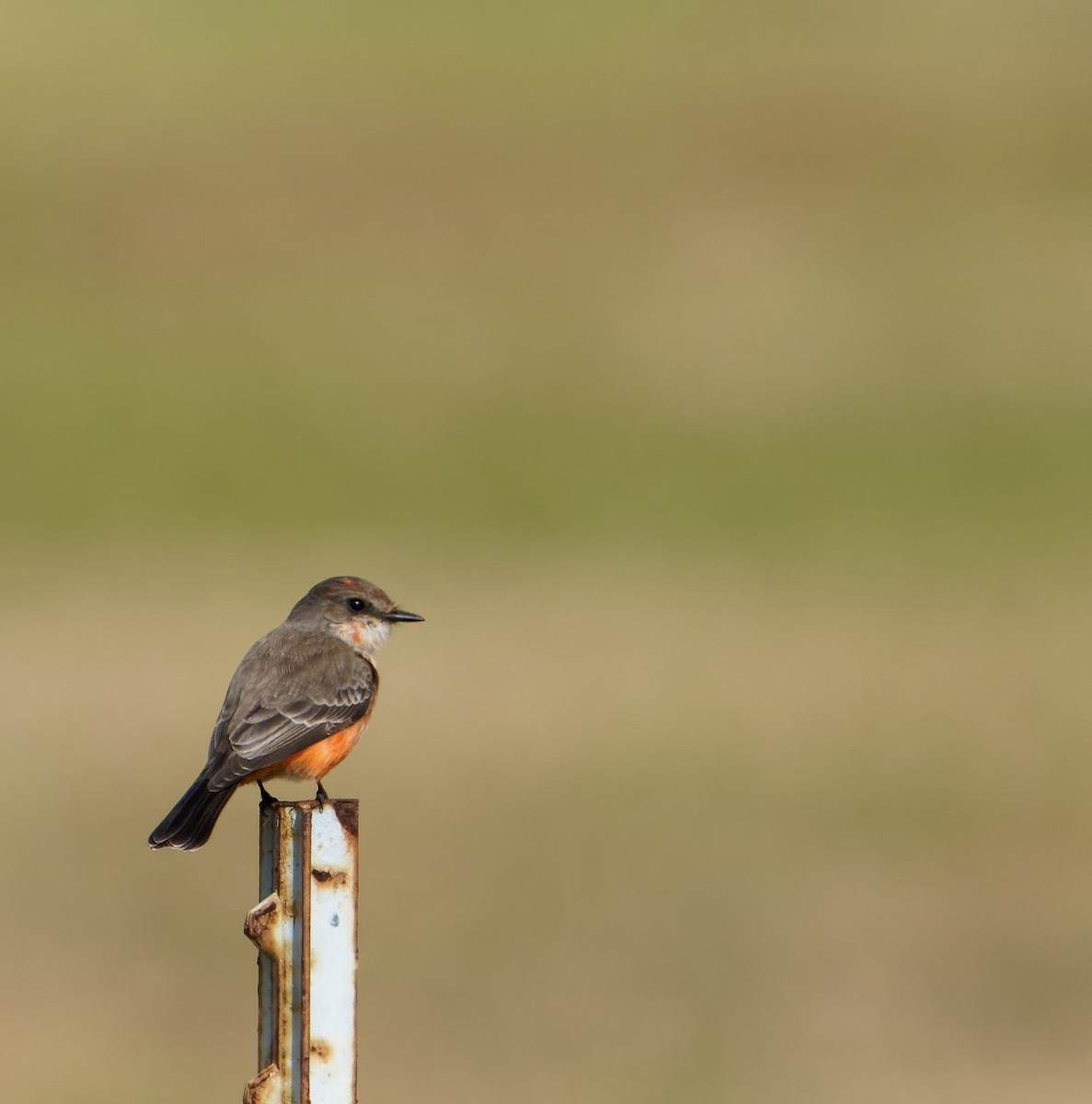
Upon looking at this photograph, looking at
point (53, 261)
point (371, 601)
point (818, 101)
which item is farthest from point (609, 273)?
point (371, 601)

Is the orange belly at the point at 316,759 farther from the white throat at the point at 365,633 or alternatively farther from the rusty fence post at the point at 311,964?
the rusty fence post at the point at 311,964

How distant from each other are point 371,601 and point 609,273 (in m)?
32.3

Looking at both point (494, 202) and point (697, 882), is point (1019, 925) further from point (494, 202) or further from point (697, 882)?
point (494, 202)

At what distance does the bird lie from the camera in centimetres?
690

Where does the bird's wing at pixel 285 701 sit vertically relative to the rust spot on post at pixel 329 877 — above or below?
above

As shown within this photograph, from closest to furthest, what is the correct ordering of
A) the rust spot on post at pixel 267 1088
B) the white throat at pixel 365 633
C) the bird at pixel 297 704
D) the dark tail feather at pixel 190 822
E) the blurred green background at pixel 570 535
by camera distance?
the rust spot on post at pixel 267 1088
the dark tail feather at pixel 190 822
the bird at pixel 297 704
the white throat at pixel 365 633
the blurred green background at pixel 570 535

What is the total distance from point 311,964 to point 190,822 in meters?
2.20

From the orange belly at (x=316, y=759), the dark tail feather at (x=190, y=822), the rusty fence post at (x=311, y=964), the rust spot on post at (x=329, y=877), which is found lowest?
the rusty fence post at (x=311, y=964)

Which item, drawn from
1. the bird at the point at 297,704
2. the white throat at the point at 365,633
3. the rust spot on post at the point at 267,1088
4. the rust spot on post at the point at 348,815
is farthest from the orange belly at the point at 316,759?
the rust spot on post at the point at 267,1088

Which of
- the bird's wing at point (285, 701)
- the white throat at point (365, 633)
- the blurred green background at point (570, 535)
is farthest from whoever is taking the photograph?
the blurred green background at point (570, 535)

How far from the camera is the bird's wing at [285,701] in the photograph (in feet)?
23.8

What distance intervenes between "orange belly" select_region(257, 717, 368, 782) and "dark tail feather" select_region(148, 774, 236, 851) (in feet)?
2.47

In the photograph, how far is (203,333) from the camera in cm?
3722

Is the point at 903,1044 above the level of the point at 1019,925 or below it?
below
